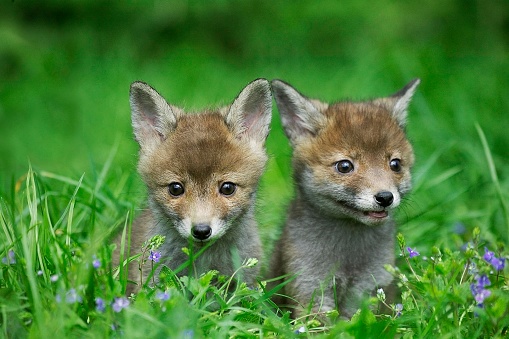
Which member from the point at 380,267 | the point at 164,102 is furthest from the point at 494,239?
the point at 164,102

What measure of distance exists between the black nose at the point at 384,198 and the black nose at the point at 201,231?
1.12 metres

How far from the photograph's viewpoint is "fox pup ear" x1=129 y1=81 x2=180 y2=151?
4578 millimetres

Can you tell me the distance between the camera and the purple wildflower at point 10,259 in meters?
3.96

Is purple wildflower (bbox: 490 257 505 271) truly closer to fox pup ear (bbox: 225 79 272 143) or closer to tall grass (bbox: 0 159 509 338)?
tall grass (bbox: 0 159 509 338)

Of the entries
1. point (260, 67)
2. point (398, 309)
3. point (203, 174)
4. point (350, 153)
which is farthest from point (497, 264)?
point (260, 67)

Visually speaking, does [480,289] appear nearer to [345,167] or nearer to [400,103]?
[345,167]

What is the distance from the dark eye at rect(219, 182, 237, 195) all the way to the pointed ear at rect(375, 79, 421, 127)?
1.42 m

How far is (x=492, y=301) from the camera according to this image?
3600 mm

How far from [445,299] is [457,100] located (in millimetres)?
4635

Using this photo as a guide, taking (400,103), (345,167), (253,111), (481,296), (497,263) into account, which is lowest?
(481,296)

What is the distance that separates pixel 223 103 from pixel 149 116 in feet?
3.50

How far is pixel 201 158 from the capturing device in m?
4.27

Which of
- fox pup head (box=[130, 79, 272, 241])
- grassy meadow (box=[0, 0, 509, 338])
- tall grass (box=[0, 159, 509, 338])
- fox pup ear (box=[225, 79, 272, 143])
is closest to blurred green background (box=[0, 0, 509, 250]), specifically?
grassy meadow (box=[0, 0, 509, 338])

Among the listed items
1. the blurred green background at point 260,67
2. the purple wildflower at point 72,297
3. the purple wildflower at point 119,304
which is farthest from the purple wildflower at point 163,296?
the blurred green background at point 260,67
